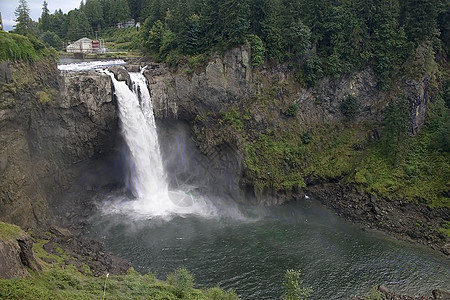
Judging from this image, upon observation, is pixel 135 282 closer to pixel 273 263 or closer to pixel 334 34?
pixel 273 263

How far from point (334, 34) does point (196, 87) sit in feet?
59.3

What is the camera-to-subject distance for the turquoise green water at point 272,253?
95.2ft

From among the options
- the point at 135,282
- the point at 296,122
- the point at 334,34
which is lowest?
the point at 135,282

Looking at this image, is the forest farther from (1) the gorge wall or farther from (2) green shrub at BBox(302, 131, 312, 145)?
(2) green shrub at BBox(302, 131, 312, 145)

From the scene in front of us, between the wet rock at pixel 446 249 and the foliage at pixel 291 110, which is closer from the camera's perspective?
the wet rock at pixel 446 249

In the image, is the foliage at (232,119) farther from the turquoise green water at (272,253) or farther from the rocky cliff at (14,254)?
the rocky cliff at (14,254)

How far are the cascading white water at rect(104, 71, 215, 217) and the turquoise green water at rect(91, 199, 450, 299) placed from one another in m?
2.34

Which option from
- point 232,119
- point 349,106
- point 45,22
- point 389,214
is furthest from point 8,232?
point 45,22

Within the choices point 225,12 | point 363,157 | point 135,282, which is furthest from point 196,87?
point 135,282

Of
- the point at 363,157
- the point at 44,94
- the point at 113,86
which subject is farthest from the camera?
the point at 363,157

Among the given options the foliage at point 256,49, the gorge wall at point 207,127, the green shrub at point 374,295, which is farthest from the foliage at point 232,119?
the green shrub at point 374,295

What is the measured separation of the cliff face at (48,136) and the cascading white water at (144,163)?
5.32 ft

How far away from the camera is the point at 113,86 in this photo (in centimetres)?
3803

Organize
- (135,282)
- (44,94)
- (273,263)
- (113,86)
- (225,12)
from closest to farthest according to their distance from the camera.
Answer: (135,282)
(273,263)
(44,94)
(113,86)
(225,12)
